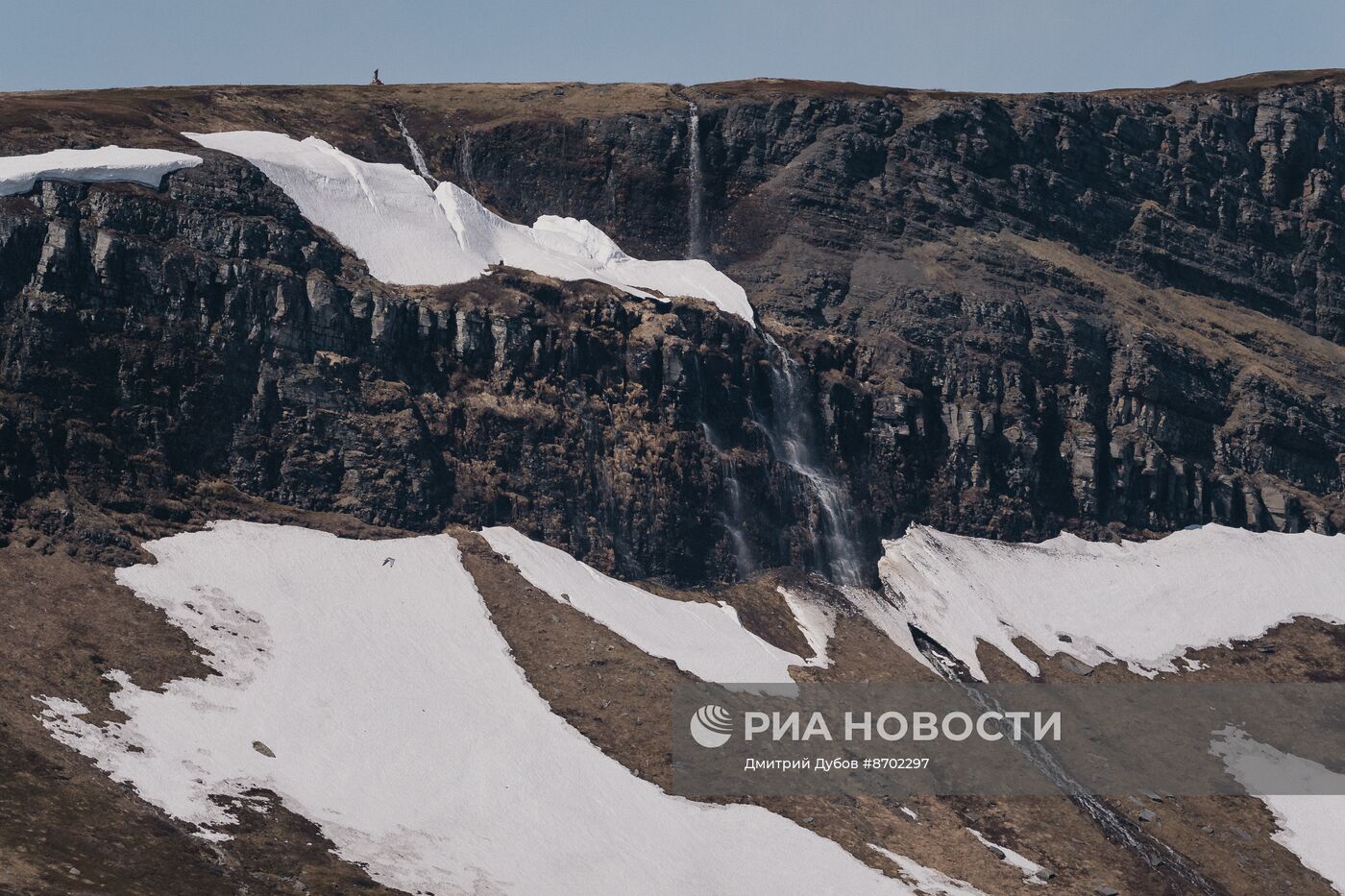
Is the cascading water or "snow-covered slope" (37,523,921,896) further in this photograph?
the cascading water

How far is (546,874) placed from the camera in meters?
67.4

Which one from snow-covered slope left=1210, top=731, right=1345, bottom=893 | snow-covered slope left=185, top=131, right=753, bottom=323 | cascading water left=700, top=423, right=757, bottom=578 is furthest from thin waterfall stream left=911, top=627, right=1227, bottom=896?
snow-covered slope left=185, top=131, right=753, bottom=323

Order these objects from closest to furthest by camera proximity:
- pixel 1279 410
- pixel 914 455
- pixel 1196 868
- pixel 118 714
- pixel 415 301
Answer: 1. pixel 118 714
2. pixel 1196 868
3. pixel 415 301
4. pixel 914 455
5. pixel 1279 410

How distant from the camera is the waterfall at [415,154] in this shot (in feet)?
381

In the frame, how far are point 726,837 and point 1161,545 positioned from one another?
5231cm

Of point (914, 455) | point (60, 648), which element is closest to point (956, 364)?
point (914, 455)

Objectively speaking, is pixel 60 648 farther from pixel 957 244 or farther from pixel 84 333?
pixel 957 244

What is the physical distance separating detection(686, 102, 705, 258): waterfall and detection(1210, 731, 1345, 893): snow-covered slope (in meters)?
50.0

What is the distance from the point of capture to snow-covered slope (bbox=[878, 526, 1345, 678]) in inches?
4040

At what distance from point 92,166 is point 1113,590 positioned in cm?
6764

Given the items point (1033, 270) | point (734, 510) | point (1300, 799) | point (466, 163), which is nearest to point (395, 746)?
point (734, 510)

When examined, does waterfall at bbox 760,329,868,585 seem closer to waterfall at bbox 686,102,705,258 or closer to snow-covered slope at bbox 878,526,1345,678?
snow-covered slope at bbox 878,526,1345,678

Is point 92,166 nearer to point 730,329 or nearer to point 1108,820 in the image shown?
point 730,329

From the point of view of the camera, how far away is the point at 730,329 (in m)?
108
